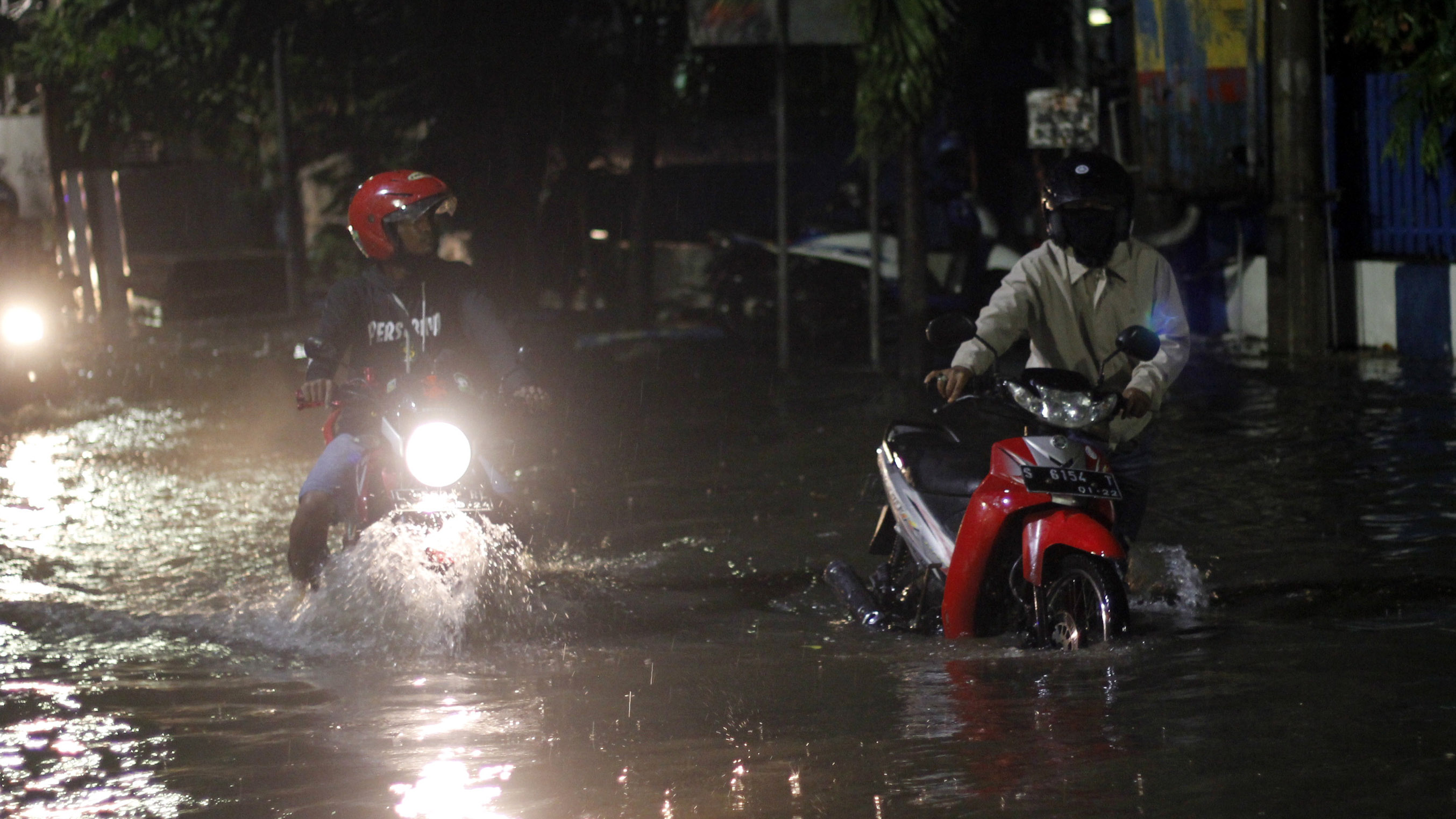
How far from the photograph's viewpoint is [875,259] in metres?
13.5

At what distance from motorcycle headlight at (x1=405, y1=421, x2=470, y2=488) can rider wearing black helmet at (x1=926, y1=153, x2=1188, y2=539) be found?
1.61m

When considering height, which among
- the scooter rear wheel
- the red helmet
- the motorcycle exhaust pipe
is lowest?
the motorcycle exhaust pipe

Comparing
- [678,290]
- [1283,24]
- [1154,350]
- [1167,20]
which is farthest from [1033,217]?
[1154,350]

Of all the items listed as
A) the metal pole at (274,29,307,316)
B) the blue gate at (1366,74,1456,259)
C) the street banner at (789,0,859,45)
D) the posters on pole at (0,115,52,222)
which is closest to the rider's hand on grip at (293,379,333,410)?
the street banner at (789,0,859,45)

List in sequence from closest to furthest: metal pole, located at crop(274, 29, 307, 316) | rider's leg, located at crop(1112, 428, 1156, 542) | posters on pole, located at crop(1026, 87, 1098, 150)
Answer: rider's leg, located at crop(1112, 428, 1156, 542)
posters on pole, located at crop(1026, 87, 1098, 150)
metal pole, located at crop(274, 29, 307, 316)

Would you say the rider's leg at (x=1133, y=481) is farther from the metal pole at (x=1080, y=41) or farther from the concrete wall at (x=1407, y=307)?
the metal pole at (x=1080, y=41)

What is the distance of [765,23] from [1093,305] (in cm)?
788

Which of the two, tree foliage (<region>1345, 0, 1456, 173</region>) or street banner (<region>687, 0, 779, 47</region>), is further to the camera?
street banner (<region>687, 0, 779, 47</region>)

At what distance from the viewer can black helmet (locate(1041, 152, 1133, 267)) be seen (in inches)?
221

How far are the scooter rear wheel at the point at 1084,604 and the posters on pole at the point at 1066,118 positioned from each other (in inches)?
371

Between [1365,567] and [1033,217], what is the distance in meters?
14.5

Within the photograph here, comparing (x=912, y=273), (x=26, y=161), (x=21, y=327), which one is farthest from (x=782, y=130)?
(x=26, y=161)

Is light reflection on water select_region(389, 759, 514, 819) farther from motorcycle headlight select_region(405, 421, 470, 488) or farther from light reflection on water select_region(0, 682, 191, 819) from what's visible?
motorcycle headlight select_region(405, 421, 470, 488)

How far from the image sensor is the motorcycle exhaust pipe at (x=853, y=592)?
627 centimetres
